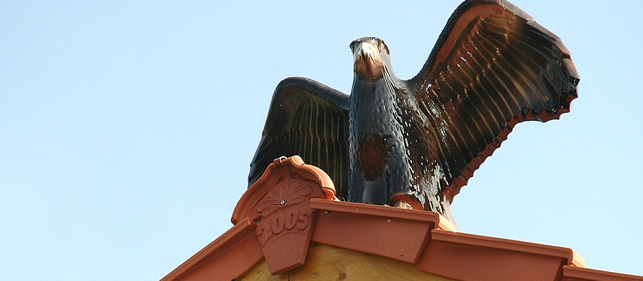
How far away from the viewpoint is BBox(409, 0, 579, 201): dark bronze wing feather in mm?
4621

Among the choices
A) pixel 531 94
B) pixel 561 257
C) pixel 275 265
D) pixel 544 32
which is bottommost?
pixel 275 265

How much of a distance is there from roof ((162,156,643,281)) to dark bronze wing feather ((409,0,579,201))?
189cm

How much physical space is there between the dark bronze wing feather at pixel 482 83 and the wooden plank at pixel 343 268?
6.37 feet

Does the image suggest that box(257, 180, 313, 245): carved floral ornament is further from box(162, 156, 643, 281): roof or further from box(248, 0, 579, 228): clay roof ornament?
box(248, 0, 579, 228): clay roof ornament

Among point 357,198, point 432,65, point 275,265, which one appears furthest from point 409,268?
point 432,65

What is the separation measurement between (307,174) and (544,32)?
6.50 ft

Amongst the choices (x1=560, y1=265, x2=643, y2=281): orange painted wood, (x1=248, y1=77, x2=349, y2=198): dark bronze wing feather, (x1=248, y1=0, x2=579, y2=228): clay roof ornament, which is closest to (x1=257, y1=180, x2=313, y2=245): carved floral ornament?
(x1=560, y1=265, x2=643, y2=281): orange painted wood

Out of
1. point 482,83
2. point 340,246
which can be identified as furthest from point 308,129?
point 340,246

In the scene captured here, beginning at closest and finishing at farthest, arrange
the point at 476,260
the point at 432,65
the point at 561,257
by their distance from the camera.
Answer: the point at 561,257 < the point at 476,260 < the point at 432,65

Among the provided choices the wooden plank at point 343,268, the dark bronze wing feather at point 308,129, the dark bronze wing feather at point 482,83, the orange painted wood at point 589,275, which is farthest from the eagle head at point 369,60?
the orange painted wood at point 589,275

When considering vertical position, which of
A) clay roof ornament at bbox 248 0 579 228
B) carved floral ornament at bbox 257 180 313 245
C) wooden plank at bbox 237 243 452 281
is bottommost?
wooden plank at bbox 237 243 452 281

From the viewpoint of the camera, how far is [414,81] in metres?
5.05

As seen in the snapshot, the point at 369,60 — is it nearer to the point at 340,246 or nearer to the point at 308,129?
the point at 308,129

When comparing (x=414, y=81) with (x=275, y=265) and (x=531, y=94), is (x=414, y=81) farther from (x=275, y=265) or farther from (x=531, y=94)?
(x=275, y=265)
